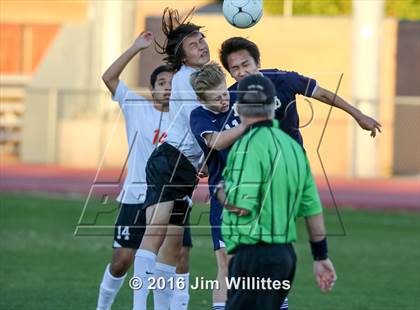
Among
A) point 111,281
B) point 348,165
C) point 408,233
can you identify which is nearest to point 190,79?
point 111,281

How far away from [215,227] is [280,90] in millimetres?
1092

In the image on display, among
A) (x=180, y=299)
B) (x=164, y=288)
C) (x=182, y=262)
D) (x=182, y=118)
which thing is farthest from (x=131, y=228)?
(x=182, y=118)

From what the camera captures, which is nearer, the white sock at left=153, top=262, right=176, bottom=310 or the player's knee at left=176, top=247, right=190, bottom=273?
the white sock at left=153, top=262, right=176, bottom=310

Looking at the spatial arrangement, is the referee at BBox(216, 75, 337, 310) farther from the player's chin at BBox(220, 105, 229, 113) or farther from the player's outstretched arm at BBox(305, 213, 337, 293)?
the player's chin at BBox(220, 105, 229, 113)

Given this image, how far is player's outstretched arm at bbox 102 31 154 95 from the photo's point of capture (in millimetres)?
8344

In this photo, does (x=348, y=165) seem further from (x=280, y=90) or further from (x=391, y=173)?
(x=280, y=90)

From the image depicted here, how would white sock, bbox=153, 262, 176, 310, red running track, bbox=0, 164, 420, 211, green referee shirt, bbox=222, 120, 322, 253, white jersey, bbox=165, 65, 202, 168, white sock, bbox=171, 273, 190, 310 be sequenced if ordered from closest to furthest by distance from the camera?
1. green referee shirt, bbox=222, 120, 322, 253
2. white jersey, bbox=165, 65, 202, 168
3. white sock, bbox=153, 262, 176, 310
4. white sock, bbox=171, 273, 190, 310
5. red running track, bbox=0, 164, 420, 211

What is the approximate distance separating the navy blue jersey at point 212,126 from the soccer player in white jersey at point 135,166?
42.0 inches

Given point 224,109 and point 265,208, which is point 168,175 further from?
point 265,208

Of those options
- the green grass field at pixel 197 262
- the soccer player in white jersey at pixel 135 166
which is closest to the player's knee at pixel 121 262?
the soccer player in white jersey at pixel 135 166

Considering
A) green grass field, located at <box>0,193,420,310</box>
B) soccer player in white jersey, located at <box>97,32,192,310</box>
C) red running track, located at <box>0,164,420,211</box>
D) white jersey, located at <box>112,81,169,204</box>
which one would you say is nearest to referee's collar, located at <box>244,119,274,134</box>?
soccer player in white jersey, located at <box>97,32,192,310</box>

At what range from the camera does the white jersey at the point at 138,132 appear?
8.87 metres

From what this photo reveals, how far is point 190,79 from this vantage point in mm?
7895

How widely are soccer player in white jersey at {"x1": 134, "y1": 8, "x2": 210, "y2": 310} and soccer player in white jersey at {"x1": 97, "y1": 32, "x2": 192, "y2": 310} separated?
1.12ft
